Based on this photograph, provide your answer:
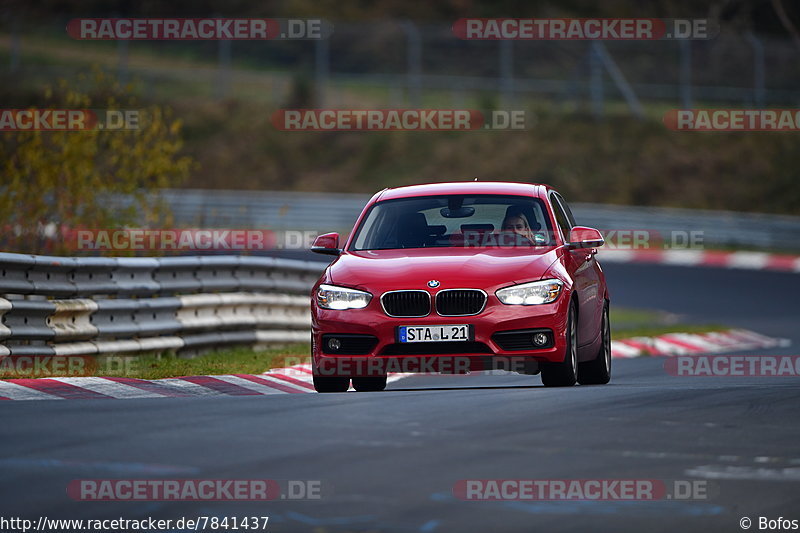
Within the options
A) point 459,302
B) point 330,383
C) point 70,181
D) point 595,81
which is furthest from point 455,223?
point 595,81

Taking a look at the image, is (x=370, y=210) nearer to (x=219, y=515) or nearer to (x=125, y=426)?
Answer: (x=125, y=426)

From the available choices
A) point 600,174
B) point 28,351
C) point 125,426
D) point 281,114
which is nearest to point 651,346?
point 28,351

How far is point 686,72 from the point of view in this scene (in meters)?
41.7

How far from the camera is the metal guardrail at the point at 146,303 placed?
43.1 ft

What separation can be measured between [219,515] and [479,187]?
6688 millimetres

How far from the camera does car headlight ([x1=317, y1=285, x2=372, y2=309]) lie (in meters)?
11.6

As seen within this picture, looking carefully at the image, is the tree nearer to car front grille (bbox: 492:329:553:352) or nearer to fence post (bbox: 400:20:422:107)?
car front grille (bbox: 492:329:553:352)

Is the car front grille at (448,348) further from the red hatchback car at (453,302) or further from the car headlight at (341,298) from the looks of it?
the car headlight at (341,298)

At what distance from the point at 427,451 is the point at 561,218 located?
18.2ft

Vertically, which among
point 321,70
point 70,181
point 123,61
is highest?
point 123,61

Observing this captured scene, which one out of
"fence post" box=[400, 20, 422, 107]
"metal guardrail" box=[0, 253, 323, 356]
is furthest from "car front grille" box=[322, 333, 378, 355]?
"fence post" box=[400, 20, 422, 107]

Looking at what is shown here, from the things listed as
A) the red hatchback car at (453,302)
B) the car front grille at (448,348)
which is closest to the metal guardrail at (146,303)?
the red hatchback car at (453,302)

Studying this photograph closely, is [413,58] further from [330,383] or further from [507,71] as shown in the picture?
[330,383]

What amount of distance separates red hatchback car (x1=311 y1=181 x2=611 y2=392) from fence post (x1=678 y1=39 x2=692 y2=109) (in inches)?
1182
